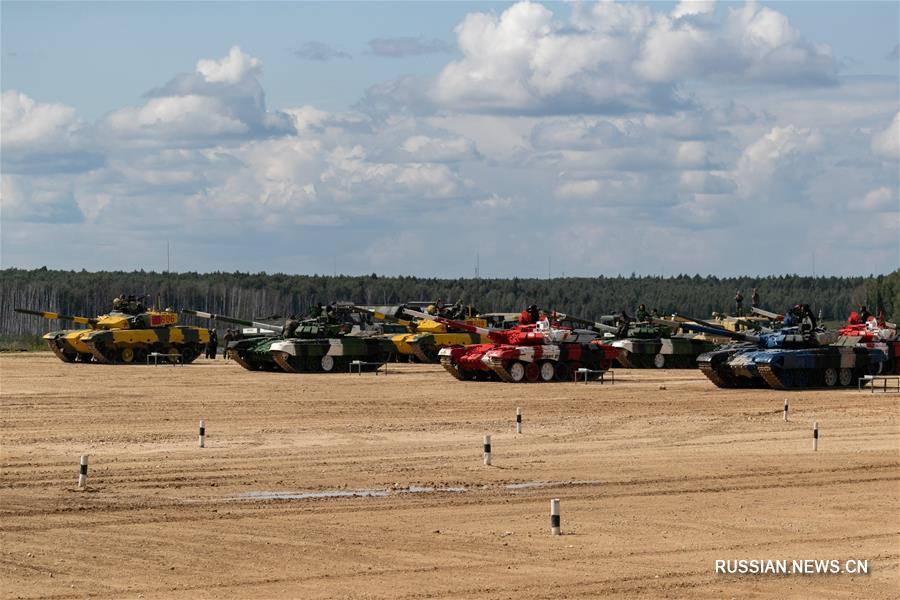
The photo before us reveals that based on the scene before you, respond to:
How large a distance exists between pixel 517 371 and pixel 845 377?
35.8 ft

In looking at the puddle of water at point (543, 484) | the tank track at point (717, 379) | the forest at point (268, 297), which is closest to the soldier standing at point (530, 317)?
the tank track at point (717, 379)

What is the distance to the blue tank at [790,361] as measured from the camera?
50156mm

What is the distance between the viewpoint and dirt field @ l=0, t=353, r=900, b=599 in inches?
674

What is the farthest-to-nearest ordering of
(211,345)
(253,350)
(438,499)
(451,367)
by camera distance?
1. (211,345)
2. (253,350)
3. (451,367)
4. (438,499)

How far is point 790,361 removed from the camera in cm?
5022

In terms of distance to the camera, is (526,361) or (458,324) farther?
(458,324)

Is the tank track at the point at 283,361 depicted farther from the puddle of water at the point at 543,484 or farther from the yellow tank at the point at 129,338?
the puddle of water at the point at 543,484

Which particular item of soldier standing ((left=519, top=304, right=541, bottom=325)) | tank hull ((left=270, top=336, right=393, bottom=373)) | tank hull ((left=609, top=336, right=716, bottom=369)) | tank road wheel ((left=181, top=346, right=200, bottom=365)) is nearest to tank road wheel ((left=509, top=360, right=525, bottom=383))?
soldier standing ((left=519, top=304, right=541, bottom=325))

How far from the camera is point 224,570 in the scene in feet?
57.4

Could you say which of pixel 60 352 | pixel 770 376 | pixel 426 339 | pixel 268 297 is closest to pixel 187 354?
pixel 60 352

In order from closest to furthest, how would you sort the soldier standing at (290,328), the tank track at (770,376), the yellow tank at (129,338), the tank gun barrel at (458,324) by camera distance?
the tank track at (770,376) < the tank gun barrel at (458,324) < the soldier standing at (290,328) < the yellow tank at (129,338)

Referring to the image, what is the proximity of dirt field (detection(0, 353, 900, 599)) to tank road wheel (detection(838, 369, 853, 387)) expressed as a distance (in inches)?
375

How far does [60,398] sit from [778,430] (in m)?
21.0

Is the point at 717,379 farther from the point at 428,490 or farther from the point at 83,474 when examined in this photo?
the point at 83,474
